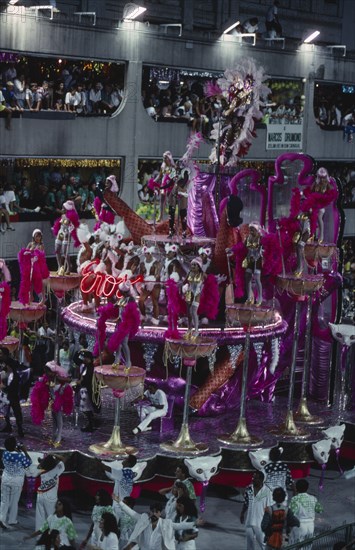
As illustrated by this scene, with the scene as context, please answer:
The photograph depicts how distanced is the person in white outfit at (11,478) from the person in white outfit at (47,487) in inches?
15.0

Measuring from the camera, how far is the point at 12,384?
17.0 metres

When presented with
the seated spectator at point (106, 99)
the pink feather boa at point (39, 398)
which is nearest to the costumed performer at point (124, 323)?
the pink feather boa at point (39, 398)

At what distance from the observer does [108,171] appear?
88.4 feet

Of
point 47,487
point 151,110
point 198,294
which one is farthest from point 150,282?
point 151,110

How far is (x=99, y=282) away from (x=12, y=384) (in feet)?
7.82

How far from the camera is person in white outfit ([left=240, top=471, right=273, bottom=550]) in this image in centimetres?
1470

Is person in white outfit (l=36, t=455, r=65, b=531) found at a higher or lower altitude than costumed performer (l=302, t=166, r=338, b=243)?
lower

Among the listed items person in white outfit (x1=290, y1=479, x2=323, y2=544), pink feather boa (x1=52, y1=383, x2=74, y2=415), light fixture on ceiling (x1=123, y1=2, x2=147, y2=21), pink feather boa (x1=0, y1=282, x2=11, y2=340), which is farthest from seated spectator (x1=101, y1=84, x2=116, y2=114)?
person in white outfit (x1=290, y1=479, x2=323, y2=544)

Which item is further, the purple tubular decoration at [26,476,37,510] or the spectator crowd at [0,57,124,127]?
the spectator crowd at [0,57,124,127]

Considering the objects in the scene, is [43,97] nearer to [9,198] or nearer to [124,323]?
[9,198]

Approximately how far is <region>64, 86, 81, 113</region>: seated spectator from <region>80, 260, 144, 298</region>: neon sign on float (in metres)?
7.23

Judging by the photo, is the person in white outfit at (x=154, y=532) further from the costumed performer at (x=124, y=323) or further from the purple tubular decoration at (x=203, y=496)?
the costumed performer at (x=124, y=323)

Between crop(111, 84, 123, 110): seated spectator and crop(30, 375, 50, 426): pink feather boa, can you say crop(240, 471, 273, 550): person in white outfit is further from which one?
crop(111, 84, 123, 110): seated spectator

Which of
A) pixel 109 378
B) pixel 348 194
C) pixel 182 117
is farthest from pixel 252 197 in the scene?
pixel 348 194
